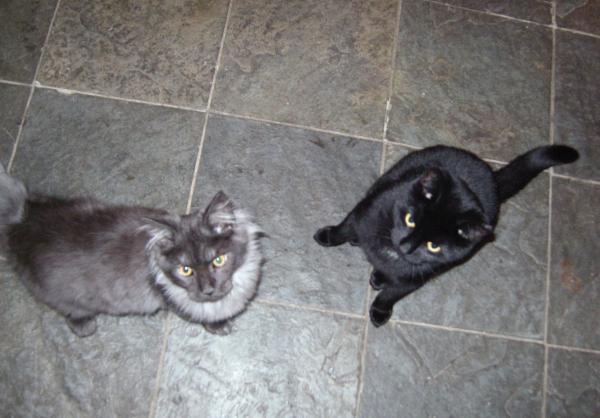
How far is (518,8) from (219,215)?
2.94m

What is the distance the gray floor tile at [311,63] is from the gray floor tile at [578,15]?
1.33m

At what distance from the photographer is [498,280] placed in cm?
285

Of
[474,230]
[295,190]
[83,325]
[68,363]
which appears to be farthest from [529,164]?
[68,363]

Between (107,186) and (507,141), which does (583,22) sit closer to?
(507,141)

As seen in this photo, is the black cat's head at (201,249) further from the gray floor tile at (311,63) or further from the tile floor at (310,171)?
the gray floor tile at (311,63)

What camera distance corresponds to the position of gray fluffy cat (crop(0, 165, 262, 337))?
198 centimetres

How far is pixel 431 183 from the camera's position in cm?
191

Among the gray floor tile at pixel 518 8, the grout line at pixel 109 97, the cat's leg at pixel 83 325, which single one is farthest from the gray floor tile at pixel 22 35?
the gray floor tile at pixel 518 8

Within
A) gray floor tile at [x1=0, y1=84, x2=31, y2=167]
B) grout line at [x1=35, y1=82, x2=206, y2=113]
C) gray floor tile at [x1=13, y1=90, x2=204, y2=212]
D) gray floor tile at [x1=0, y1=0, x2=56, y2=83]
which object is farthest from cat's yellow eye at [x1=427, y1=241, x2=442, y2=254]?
gray floor tile at [x1=0, y1=0, x2=56, y2=83]

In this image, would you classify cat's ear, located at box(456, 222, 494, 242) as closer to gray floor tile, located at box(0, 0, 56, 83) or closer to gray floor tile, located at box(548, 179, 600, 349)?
gray floor tile, located at box(548, 179, 600, 349)

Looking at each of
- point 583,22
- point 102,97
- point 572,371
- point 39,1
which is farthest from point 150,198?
point 583,22

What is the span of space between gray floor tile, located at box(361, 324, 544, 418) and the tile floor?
12 millimetres

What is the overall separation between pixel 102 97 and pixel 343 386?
2455 millimetres

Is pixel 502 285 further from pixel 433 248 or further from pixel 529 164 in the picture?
pixel 433 248
